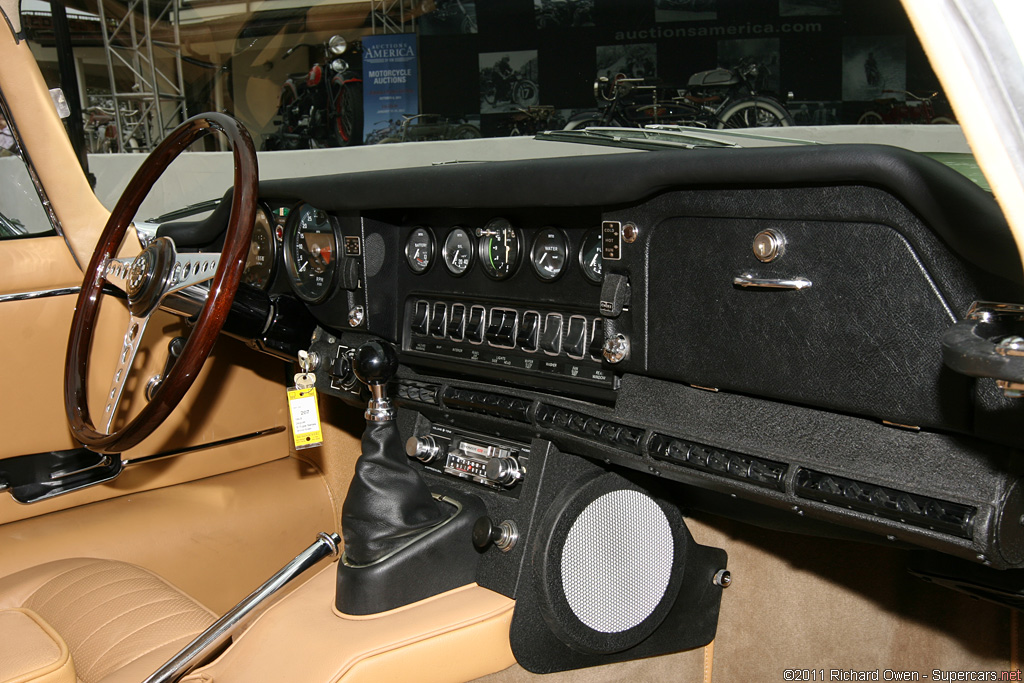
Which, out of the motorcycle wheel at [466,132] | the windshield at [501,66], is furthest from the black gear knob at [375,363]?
the motorcycle wheel at [466,132]

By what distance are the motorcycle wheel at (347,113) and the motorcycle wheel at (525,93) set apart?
147cm

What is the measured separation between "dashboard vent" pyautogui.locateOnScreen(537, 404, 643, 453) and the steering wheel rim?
0.75m

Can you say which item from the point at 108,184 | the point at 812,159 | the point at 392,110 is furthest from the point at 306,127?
the point at 812,159

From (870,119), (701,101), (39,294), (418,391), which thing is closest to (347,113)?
(701,101)

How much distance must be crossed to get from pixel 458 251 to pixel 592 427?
610 mm

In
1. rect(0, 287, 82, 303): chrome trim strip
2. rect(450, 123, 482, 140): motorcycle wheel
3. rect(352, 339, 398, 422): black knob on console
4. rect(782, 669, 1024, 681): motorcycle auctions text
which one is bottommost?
rect(782, 669, 1024, 681): motorcycle auctions text

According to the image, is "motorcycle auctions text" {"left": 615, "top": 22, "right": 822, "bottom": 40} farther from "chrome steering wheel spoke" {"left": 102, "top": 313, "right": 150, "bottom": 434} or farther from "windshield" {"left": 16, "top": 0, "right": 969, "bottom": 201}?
"chrome steering wheel spoke" {"left": 102, "top": 313, "right": 150, "bottom": 434}

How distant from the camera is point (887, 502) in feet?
4.22

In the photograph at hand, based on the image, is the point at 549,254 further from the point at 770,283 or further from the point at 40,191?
the point at 40,191

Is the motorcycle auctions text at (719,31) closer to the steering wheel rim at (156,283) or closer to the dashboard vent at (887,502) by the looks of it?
the steering wheel rim at (156,283)

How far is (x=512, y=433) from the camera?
6.47ft

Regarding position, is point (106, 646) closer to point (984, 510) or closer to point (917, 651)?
point (984, 510)

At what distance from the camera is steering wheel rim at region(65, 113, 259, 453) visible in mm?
1672

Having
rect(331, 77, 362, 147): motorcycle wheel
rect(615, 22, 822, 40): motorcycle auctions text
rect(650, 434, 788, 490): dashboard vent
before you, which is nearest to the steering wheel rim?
rect(650, 434, 788, 490): dashboard vent
